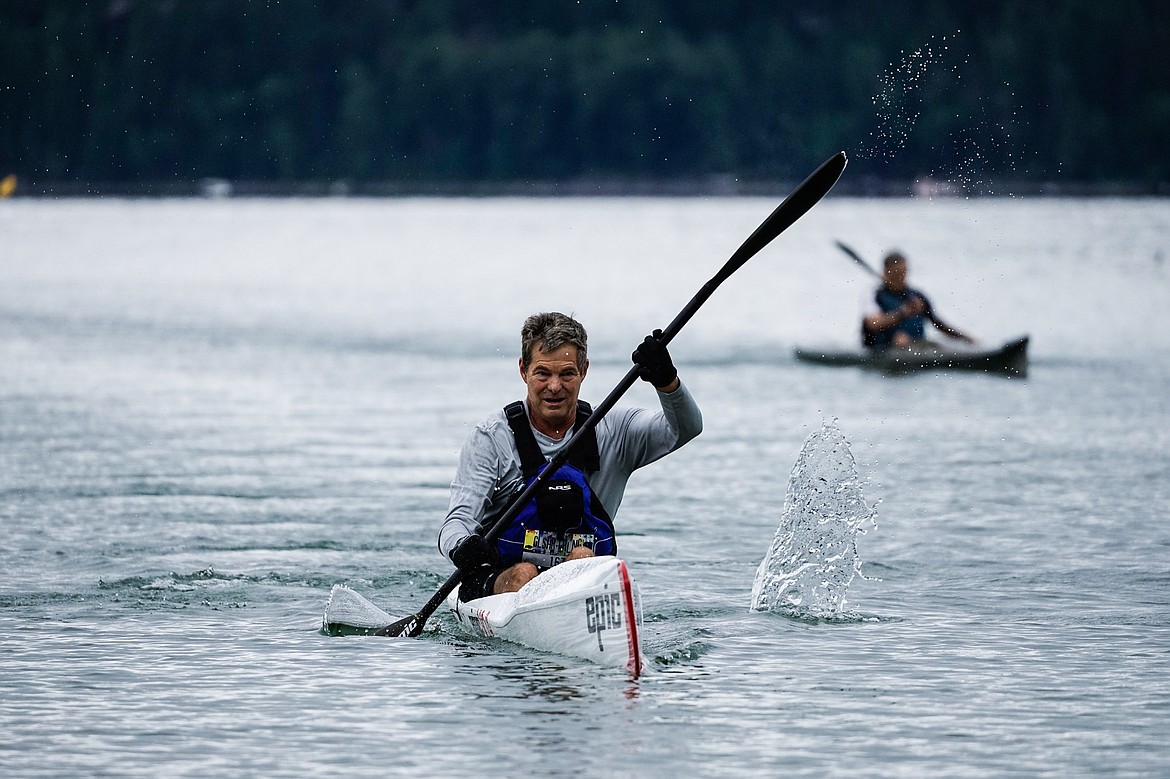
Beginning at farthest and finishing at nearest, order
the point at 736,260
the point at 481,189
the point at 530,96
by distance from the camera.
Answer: the point at 481,189 → the point at 530,96 → the point at 736,260

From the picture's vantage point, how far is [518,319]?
34.3m

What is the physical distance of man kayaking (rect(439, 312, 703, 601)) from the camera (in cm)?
784

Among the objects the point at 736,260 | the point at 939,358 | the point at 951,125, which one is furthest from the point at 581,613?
the point at 951,125

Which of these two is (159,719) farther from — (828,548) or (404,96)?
(404,96)

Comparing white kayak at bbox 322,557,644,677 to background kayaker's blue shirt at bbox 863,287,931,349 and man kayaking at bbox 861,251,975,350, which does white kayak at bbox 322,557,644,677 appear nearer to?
man kayaking at bbox 861,251,975,350

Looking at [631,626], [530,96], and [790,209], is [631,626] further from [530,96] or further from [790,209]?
[530,96]

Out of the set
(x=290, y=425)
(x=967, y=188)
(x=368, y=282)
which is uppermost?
(x=967, y=188)

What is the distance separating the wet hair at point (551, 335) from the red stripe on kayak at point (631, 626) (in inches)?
35.8

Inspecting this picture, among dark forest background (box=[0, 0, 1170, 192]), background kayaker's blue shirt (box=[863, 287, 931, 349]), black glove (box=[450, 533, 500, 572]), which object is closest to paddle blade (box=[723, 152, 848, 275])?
black glove (box=[450, 533, 500, 572])

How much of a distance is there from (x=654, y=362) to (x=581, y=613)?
40.3 inches

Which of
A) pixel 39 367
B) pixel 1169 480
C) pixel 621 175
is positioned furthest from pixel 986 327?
pixel 621 175

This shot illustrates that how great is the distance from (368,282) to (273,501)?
3553 cm

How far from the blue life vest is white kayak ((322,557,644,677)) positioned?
21cm

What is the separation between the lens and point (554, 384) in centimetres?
784
